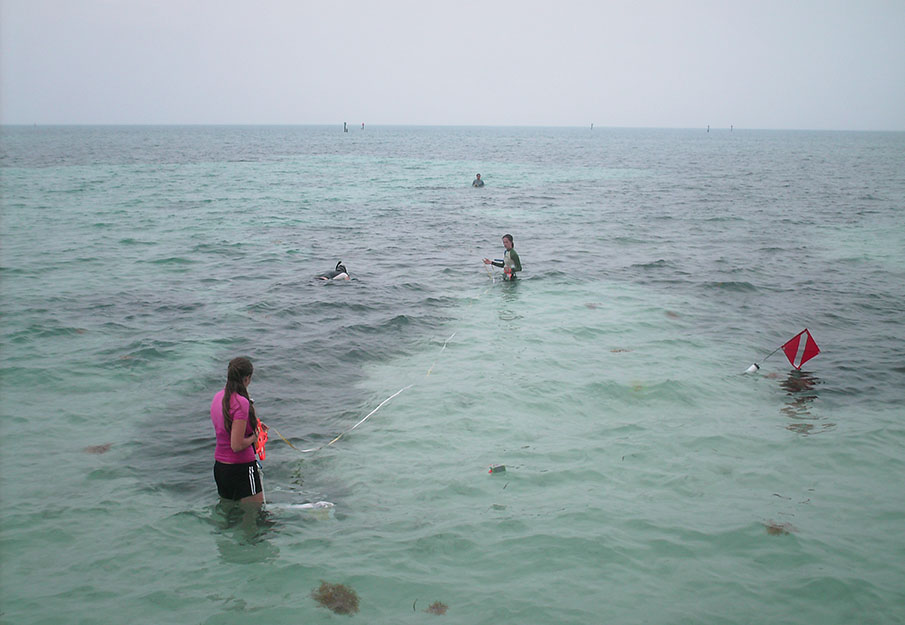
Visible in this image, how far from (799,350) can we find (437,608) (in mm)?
9922

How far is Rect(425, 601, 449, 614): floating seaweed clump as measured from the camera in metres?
6.10

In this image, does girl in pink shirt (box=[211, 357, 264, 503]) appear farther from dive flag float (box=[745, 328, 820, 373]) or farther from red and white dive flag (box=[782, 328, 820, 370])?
red and white dive flag (box=[782, 328, 820, 370])

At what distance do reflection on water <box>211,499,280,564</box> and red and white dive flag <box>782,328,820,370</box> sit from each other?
10.2m

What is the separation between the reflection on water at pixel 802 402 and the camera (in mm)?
9953

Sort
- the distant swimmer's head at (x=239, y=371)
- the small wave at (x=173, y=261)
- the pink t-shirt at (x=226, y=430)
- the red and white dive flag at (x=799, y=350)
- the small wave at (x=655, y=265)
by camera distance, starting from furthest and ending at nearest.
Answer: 1. the small wave at (x=655, y=265)
2. the small wave at (x=173, y=261)
3. the red and white dive flag at (x=799, y=350)
4. the pink t-shirt at (x=226, y=430)
5. the distant swimmer's head at (x=239, y=371)

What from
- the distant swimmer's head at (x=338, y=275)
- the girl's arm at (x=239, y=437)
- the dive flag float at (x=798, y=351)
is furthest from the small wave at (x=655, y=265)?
the girl's arm at (x=239, y=437)

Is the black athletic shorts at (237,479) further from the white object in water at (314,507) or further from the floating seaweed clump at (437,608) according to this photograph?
the floating seaweed clump at (437,608)

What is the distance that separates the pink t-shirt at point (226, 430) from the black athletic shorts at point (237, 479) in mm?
76

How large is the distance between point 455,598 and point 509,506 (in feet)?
5.86

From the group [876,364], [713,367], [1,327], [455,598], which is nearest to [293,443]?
[455,598]

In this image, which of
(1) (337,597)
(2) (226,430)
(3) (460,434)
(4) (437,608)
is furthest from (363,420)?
(4) (437,608)

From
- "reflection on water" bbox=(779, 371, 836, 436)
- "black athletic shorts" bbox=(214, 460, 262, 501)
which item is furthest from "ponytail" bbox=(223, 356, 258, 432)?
"reflection on water" bbox=(779, 371, 836, 436)

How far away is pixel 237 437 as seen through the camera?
6863 millimetres

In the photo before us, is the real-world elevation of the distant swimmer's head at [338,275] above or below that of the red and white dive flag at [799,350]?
above
